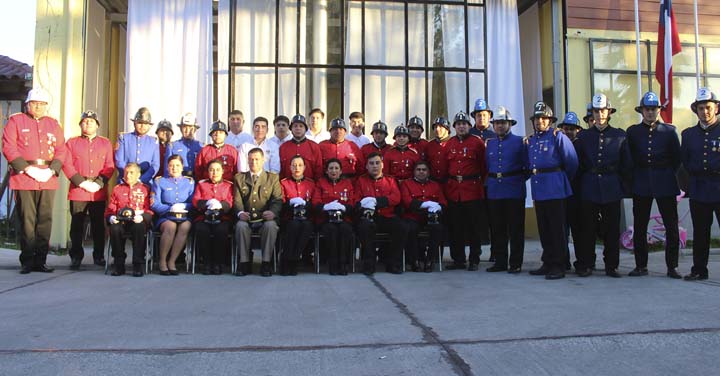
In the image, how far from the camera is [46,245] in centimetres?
660

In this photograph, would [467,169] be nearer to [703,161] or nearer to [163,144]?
[703,161]

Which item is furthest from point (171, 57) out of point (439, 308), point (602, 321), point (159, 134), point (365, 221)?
point (602, 321)

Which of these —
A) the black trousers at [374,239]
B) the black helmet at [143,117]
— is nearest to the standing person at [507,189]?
the black trousers at [374,239]

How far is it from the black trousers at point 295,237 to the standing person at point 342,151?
3.40 feet

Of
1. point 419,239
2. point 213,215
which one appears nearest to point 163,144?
point 213,215

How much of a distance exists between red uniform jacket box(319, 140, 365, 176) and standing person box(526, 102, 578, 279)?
7.05 feet

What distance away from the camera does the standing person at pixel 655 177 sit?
19.7ft

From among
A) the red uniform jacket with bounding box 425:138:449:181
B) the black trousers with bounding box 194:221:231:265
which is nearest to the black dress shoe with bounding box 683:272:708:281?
the red uniform jacket with bounding box 425:138:449:181

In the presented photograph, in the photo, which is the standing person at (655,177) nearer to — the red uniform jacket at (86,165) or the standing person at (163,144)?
the standing person at (163,144)

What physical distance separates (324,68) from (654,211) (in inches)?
233

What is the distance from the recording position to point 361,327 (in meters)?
3.71

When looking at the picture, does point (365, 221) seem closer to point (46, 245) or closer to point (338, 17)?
point (46, 245)

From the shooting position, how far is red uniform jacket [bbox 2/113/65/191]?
6.39 m

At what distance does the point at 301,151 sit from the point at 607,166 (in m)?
3.51
